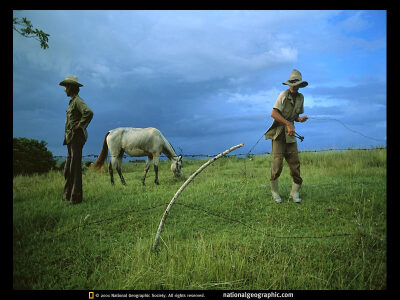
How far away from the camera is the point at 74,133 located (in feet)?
21.1

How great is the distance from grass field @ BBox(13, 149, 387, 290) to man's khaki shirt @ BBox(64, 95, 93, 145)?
5.02 ft

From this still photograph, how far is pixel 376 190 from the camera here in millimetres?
6438

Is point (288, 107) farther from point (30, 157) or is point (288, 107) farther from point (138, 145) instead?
point (30, 157)

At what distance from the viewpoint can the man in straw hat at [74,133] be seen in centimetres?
633

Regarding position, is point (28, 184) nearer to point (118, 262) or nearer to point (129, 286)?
point (118, 262)

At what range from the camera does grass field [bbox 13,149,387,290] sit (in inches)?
140

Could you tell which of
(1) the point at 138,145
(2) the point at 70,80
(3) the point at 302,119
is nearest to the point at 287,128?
(3) the point at 302,119

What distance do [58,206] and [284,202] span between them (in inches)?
188

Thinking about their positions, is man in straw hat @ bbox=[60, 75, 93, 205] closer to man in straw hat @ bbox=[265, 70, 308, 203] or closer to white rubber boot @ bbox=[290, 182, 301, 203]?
man in straw hat @ bbox=[265, 70, 308, 203]

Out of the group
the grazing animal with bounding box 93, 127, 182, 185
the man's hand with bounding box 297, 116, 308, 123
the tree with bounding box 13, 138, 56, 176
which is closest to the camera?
the man's hand with bounding box 297, 116, 308, 123

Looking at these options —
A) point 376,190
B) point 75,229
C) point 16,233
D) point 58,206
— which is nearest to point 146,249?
point 75,229

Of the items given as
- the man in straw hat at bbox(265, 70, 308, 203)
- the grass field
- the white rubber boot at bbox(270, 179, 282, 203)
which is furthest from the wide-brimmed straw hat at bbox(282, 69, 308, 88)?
the grass field

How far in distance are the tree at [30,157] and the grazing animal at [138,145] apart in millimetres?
1732

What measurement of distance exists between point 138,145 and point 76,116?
356 cm
